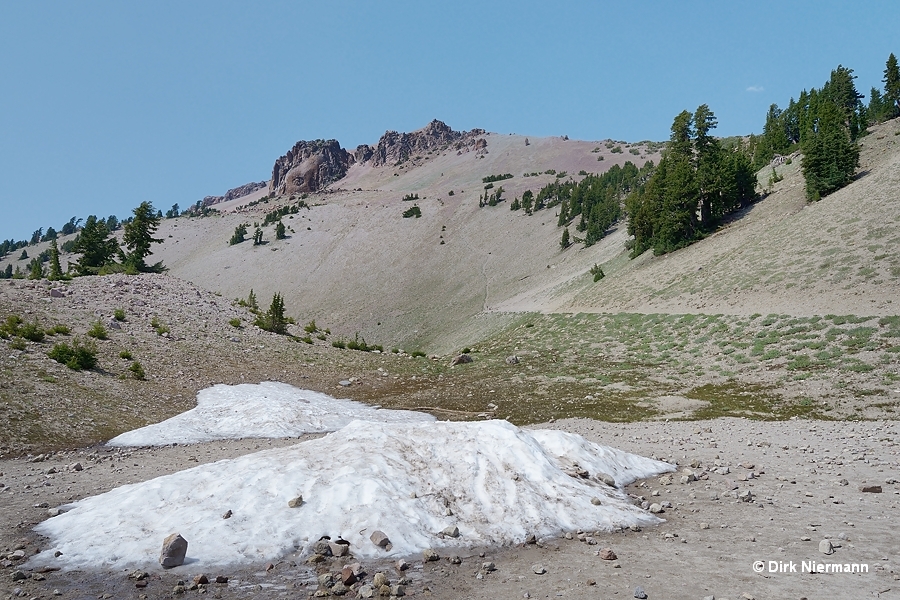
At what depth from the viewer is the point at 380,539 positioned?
660 cm

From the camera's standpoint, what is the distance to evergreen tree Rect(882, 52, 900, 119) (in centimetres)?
7519

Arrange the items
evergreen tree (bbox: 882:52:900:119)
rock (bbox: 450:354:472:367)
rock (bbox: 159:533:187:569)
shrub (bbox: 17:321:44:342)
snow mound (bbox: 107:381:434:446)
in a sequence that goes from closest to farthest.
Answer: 1. rock (bbox: 159:533:187:569)
2. snow mound (bbox: 107:381:434:446)
3. shrub (bbox: 17:321:44:342)
4. rock (bbox: 450:354:472:367)
5. evergreen tree (bbox: 882:52:900:119)

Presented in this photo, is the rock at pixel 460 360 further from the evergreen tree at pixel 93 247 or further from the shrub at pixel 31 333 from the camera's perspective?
the evergreen tree at pixel 93 247

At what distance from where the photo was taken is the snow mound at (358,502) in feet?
21.8

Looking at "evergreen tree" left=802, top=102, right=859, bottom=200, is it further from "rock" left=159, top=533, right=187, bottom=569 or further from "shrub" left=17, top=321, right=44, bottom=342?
"shrub" left=17, top=321, right=44, bottom=342

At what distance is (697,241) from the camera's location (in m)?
52.5

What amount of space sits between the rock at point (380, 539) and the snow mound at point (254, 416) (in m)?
10.7

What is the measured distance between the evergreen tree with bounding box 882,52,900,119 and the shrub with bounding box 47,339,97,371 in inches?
3872

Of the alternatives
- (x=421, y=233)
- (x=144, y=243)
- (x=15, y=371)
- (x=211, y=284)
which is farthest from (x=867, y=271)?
(x=211, y=284)

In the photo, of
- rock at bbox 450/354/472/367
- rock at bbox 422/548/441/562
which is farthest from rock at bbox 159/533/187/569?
rock at bbox 450/354/472/367

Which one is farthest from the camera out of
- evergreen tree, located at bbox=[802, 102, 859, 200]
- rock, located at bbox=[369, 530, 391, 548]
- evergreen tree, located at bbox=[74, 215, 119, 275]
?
evergreen tree, located at bbox=[74, 215, 119, 275]

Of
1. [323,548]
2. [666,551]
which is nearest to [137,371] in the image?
[323,548]

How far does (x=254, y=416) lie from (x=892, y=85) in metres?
100

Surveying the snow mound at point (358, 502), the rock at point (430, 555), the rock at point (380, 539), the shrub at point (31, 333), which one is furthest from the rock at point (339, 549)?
the shrub at point (31, 333)
